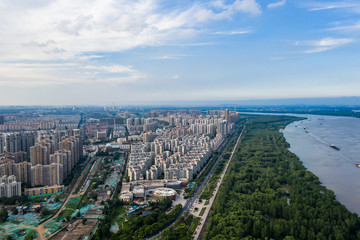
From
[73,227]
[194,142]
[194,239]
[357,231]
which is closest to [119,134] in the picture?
[194,142]

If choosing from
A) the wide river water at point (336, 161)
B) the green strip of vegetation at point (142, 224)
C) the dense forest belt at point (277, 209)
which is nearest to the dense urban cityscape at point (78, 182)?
the green strip of vegetation at point (142, 224)

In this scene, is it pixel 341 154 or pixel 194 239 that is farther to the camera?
pixel 341 154

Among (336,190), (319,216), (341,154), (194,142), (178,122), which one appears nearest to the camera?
(319,216)

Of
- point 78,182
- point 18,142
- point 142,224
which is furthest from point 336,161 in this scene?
point 18,142

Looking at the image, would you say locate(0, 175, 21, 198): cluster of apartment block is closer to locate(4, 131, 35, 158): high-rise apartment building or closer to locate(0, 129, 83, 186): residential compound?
locate(0, 129, 83, 186): residential compound

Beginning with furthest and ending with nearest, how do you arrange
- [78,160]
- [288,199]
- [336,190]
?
[78,160]
[336,190]
[288,199]

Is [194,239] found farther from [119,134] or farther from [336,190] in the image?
[119,134]

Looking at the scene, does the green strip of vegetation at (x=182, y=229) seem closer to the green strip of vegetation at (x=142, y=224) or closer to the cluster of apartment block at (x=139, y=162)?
the green strip of vegetation at (x=142, y=224)
